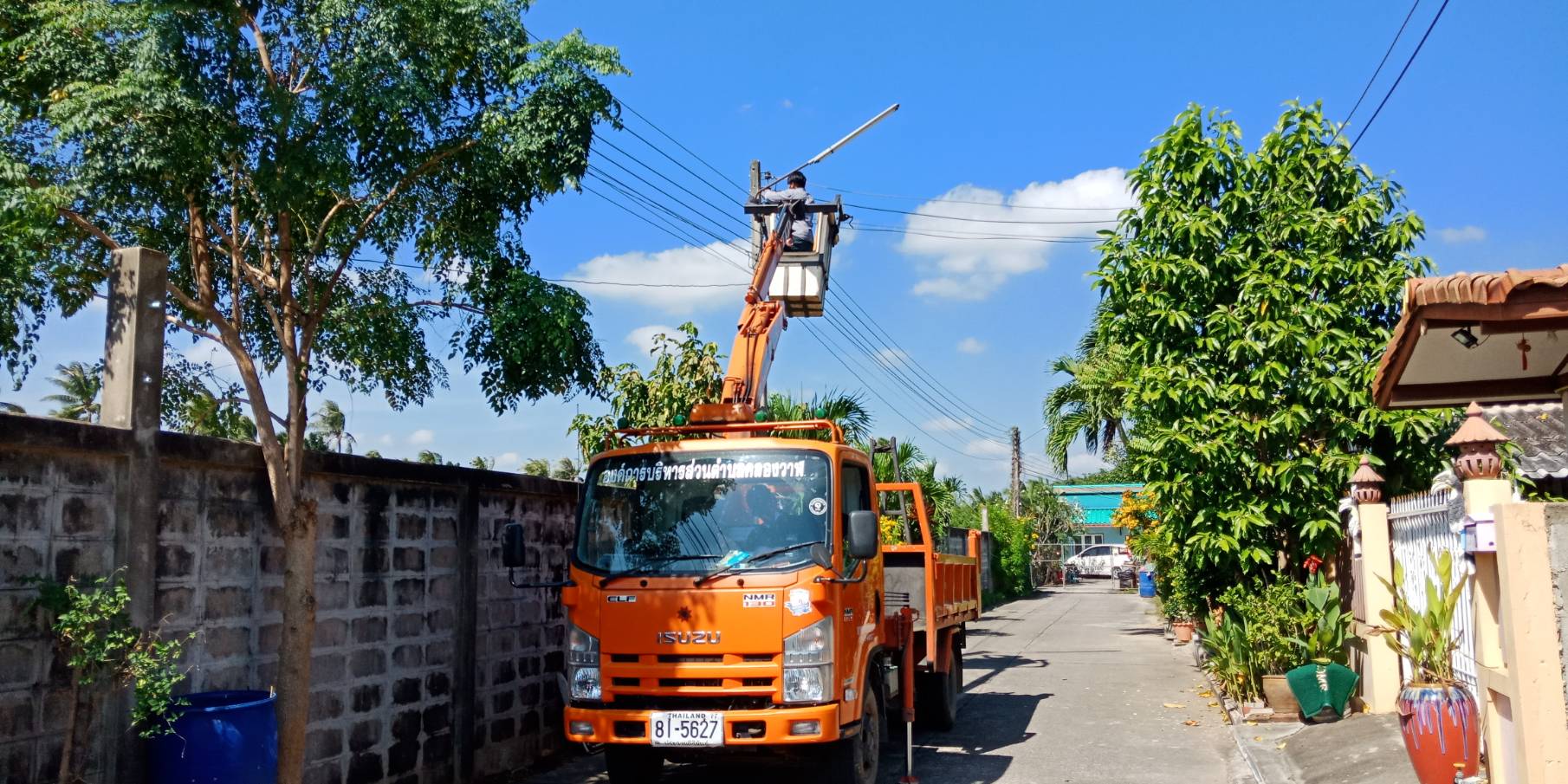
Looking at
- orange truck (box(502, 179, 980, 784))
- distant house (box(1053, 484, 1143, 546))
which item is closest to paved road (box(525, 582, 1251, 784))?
orange truck (box(502, 179, 980, 784))

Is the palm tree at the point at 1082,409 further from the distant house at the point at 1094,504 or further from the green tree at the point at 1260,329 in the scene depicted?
the distant house at the point at 1094,504

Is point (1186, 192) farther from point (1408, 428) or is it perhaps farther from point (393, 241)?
point (393, 241)

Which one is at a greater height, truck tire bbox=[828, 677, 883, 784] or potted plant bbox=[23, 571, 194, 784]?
potted plant bbox=[23, 571, 194, 784]

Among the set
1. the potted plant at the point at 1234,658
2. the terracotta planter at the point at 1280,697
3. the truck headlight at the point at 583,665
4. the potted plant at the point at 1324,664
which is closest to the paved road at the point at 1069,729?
the potted plant at the point at 1234,658

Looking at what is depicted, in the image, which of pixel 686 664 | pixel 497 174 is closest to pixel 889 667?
pixel 686 664

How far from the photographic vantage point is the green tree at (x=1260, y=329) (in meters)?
10.9

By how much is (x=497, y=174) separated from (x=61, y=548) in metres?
2.89

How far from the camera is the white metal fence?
7371mm

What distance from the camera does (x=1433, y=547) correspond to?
8.46 meters

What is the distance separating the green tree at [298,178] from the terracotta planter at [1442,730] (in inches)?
205

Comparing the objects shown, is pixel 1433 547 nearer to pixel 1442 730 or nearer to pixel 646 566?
pixel 1442 730

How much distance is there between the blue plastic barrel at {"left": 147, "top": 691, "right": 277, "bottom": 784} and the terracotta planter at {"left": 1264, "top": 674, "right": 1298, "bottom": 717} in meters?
8.68

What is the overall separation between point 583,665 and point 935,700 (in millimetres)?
4744

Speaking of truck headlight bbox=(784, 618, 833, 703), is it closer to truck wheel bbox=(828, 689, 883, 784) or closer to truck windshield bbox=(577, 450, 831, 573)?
truck windshield bbox=(577, 450, 831, 573)
